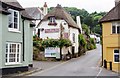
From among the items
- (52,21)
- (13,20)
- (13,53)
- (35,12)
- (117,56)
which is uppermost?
(35,12)

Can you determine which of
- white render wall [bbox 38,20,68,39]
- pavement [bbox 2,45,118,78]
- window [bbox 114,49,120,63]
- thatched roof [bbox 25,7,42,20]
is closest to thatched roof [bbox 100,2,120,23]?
window [bbox 114,49,120,63]

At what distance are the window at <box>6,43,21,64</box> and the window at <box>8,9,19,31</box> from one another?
1486mm

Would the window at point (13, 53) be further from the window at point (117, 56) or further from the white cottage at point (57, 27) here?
the white cottage at point (57, 27)

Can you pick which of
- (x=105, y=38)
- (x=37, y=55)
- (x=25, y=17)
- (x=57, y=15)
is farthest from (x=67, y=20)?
(x=25, y=17)

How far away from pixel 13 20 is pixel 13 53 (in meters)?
2.99

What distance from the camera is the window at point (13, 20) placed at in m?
26.7

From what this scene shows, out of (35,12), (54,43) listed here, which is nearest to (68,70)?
(54,43)

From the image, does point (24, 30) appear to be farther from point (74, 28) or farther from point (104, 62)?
point (74, 28)

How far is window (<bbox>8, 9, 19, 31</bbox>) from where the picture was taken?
1051 inches

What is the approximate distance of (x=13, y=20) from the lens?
2702 centimetres

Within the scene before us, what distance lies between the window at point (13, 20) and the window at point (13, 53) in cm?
149

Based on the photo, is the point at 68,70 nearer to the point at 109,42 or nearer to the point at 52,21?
the point at 109,42

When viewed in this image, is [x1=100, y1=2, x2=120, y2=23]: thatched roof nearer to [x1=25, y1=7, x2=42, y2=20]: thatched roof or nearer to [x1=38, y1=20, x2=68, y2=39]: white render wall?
[x1=38, y1=20, x2=68, y2=39]: white render wall

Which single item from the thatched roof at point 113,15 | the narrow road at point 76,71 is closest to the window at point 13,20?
the narrow road at point 76,71
